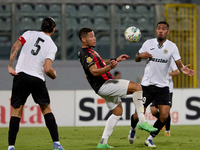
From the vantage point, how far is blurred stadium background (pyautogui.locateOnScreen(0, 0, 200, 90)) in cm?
1808

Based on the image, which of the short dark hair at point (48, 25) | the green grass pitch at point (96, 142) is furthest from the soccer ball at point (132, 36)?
the green grass pitch at point (96, 142)

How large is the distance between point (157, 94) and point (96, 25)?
1220 cm

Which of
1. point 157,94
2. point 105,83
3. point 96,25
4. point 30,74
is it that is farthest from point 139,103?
point 96,25

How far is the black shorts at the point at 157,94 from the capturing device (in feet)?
21.1

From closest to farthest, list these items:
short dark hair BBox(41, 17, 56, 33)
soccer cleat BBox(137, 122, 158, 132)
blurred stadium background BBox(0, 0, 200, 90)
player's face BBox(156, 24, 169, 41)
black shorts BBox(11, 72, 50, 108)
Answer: black shorts BBox(11, 72, 50, 108) < short dark hair BBox(41, 17, 56, 33) < soccer cleat BBox(137, 122, 158, 132) < player's face BBox(156, 24, 169, 41) < blurred stadium background BBox(0, 0, 200, 90)

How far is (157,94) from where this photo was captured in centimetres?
649

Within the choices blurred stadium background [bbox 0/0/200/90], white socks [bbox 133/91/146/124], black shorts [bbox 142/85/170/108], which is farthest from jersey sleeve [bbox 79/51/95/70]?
blurred stadium background [bbox 0/0/200/90]

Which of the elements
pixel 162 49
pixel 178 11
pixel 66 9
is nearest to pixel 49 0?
pixel 66 9

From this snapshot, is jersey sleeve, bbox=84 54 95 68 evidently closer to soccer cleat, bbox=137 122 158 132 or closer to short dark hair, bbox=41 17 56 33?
short dark hair, bbox=41 17 56 33

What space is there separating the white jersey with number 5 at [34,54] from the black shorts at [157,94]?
212 cm

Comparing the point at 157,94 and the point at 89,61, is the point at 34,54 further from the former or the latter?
the point at 157,94

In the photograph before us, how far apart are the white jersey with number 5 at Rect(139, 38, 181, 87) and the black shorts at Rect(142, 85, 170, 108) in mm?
71

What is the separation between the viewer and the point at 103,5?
18.7 metres

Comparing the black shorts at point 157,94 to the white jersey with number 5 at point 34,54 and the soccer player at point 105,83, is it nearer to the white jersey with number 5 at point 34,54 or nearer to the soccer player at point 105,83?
the soccer player at point 105,83
